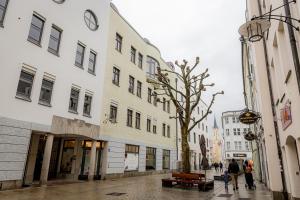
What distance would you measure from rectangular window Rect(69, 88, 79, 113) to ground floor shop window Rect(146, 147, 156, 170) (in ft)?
40.1

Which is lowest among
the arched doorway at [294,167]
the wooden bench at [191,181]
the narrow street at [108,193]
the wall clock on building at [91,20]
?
the narrow street at [108,193]

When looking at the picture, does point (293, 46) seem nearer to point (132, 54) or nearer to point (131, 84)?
point (131, 84)

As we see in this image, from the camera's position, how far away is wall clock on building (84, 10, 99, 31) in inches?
765

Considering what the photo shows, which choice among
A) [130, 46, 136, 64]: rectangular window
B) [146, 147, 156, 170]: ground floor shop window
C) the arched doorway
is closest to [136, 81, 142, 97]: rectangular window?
[130, 46, 136, 64]: rectangular window

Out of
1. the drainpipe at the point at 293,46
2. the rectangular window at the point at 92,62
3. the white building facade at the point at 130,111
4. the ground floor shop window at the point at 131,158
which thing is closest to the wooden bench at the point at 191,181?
the white building facade at the point at 130,111

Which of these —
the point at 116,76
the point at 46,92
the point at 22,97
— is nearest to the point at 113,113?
the point at 116,76

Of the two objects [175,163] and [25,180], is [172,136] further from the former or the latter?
[25,180]

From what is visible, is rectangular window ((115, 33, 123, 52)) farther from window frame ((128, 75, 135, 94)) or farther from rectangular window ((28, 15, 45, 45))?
rectangular window ((28, 15, 45, 45))

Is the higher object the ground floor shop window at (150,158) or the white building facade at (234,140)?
the white building facade at (234,140)

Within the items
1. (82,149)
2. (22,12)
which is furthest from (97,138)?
(22,12)

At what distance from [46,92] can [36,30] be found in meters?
3.89

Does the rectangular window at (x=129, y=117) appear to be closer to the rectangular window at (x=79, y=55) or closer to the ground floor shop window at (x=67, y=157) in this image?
the ground floor shop window at (x=67, y=157)

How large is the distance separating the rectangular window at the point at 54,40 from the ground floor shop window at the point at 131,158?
1125 centimetres

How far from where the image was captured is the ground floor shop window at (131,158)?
75.4 feet
